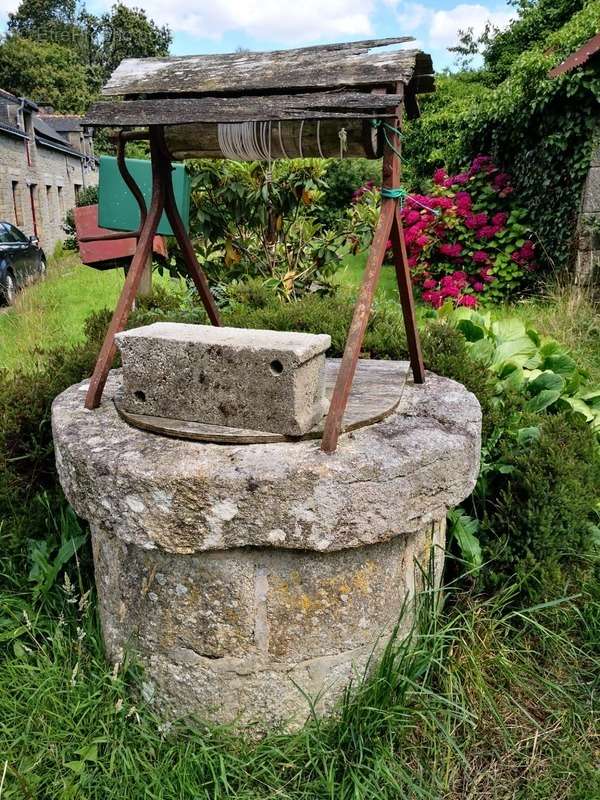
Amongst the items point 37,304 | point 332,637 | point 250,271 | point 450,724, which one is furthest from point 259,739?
point 37,304

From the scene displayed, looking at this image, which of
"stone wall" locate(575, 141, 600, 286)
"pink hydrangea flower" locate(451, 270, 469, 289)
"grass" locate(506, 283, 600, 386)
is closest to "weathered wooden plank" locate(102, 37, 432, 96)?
"grass" locate(506, 283, 600, 386)

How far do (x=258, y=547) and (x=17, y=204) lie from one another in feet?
66.6

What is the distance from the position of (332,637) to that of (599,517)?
1521 mm

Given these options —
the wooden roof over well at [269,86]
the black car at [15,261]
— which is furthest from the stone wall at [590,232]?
the black car at [15,261]

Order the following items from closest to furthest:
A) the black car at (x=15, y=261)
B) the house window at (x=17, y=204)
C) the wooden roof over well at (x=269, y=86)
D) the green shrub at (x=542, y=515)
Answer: the wooden roof over well at (x=269, y=86) < the green shrub at (x=542, y=515) < the black car at (x=15, y=261) < the house window at (x=17, y=204)

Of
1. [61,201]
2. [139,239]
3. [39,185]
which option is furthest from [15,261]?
[61,201]

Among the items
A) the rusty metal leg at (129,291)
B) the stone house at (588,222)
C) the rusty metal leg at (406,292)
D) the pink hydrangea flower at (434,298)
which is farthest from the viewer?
the pink hydrangea flower at (434,298)

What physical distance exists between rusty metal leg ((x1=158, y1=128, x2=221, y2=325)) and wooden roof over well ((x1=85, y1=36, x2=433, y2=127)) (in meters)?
0.20

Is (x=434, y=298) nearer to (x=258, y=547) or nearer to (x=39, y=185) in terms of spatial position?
(x=258, y=547)

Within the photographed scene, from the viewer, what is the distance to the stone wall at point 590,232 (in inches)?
266

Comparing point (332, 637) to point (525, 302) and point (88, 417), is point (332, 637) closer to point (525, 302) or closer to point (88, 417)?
point (88, 417)

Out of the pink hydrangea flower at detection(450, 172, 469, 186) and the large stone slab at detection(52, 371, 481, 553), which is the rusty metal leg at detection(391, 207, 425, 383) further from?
the pink hydrangea flower at detection(450, 172, 469, 186)

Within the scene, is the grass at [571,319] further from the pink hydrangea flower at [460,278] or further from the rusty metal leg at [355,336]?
the rusty metal leg at [355,336]

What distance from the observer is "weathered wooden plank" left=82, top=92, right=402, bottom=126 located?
1850 mm
